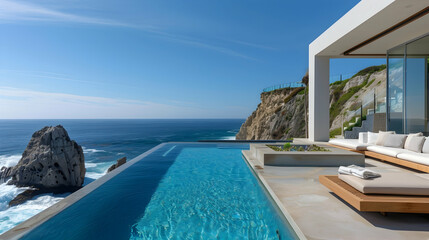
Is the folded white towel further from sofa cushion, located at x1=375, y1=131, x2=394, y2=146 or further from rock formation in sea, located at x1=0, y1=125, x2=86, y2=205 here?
rock formation in sea, located at x1=0, y1=125, x2=86, y2=205

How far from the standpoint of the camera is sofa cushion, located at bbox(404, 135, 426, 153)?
5.60 metres

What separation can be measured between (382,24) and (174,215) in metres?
6.79

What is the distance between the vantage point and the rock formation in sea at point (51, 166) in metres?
17.3

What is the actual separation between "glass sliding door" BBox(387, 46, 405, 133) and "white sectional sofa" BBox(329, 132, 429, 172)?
151 centimetres

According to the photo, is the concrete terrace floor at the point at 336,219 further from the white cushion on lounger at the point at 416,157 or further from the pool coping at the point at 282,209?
the white cushion on lounger at the point at 416,157

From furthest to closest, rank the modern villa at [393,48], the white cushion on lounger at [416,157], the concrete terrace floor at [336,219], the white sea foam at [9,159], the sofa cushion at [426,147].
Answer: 1. the white sea foam at [9,159]
2. the modern villa at [393,48]
3. the sofa cushion at [426,147]
4. the white cushion on lounger at [416,157]
5. the concrete terrace floor at [336,219]

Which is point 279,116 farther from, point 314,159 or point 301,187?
point 301,187

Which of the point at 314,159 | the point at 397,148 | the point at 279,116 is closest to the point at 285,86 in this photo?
the point at 279,116

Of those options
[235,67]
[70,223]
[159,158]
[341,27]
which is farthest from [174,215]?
[235,67]

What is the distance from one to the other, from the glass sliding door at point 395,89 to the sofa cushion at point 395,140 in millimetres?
1786

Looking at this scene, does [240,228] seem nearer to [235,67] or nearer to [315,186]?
[315,186]

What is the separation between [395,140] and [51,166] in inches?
779

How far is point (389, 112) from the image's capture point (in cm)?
840

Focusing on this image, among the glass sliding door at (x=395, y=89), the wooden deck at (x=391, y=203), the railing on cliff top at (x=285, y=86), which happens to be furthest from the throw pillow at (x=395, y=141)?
the railing on cliff top at (x=285, y=86)
